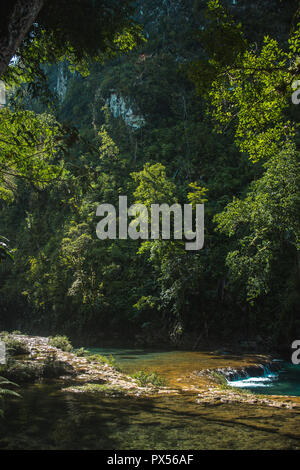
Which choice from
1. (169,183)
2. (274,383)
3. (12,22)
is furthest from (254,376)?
(169,183)

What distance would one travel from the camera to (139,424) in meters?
5.09

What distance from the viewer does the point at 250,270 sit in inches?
629

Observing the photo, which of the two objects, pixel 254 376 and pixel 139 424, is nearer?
pixel 139 424

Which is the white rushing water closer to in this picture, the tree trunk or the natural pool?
the natural pool

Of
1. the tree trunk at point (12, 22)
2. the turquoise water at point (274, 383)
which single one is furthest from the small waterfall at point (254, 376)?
the tree trunk at point (12, 22)

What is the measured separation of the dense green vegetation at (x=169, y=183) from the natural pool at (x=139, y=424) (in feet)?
12.2

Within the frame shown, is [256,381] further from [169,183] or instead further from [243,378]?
[169,183]

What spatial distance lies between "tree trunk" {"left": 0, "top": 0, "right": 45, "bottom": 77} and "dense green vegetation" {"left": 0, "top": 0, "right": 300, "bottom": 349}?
55.5 inches

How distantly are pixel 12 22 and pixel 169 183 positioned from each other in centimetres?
1986

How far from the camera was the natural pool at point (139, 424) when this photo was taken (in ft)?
14.0

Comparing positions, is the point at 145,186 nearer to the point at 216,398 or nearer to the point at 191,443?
the point at 216,398

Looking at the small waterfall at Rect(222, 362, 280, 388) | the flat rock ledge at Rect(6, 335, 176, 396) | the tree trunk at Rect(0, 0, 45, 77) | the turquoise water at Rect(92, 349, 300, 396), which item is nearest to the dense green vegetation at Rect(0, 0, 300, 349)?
the tree trunk at Rect(0, 0, 45, 77)

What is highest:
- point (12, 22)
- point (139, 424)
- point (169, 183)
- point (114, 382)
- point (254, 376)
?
point (169, 183)

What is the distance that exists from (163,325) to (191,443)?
18.7 meters
